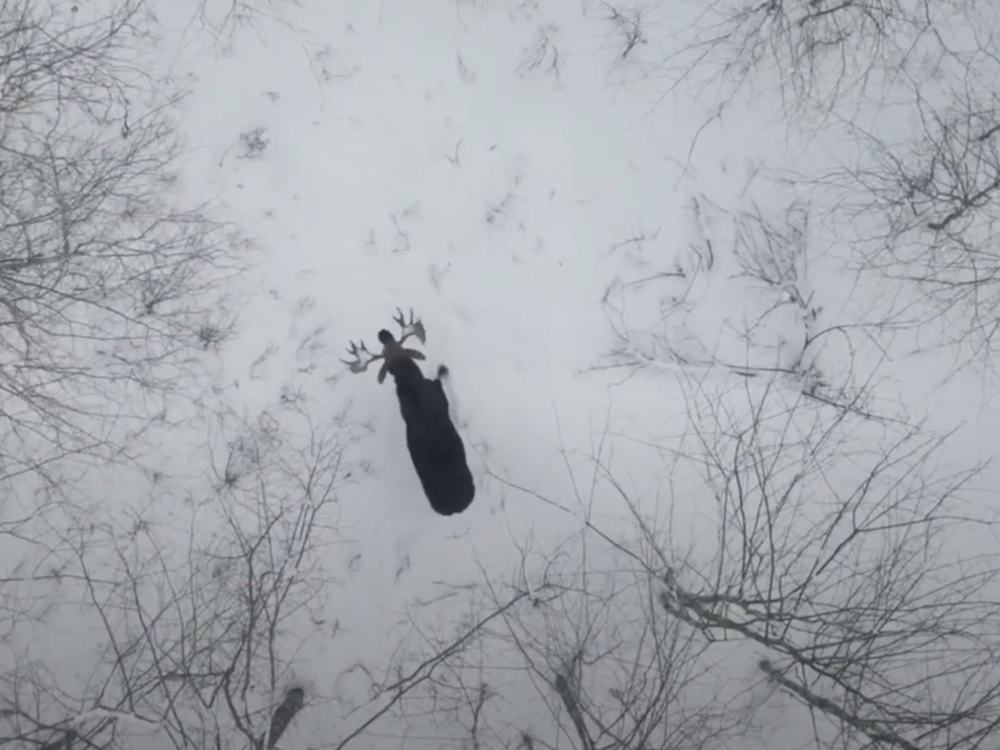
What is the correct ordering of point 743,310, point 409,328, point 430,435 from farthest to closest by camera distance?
point 743,310 → point 409,328 → point 430,435

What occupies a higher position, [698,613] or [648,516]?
[648,516]

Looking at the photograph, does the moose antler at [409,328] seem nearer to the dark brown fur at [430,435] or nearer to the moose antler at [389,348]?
the moose antler at [389,348]

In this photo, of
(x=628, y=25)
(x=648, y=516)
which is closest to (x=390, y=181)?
(x=628, y=25)

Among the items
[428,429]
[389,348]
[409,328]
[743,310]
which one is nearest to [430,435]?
[428,429]

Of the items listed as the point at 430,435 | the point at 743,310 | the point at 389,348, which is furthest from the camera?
the point at 743,310

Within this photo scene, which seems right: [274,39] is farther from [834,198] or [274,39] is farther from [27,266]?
[834,198]

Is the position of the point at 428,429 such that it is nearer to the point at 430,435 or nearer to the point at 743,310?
the point at 430,435

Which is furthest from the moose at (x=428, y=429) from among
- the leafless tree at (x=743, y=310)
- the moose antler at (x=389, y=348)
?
the leafless tree at (x=743, y=310)

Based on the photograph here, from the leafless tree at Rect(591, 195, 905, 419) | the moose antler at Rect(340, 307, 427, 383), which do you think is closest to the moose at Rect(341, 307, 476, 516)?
the moose antler at Rect(340, 307, 427, 383)
